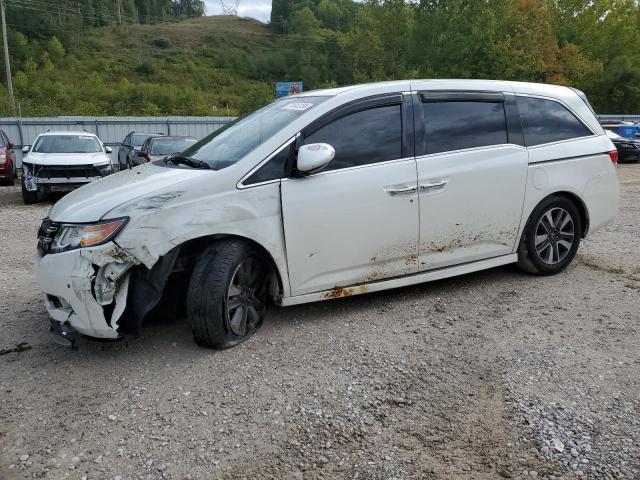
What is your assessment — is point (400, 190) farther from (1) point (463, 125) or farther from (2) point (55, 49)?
(2) point (55, 49)

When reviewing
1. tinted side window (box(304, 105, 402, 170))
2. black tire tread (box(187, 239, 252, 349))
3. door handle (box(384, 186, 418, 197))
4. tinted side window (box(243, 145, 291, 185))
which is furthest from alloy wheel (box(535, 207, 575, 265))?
black tire tread (box(187, 239, 252, 349))

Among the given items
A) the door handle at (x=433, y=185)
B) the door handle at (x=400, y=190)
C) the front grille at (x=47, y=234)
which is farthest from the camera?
the door handle at (x=433, y=185)

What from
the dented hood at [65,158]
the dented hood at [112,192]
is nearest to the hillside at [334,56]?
the dented hood at [65,158]

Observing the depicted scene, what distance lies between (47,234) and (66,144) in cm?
1012

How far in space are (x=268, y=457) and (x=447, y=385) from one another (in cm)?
121

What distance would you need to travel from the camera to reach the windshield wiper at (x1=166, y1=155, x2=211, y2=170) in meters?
4.02

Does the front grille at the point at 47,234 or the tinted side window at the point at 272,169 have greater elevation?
the tinted side window at the point at 272,169

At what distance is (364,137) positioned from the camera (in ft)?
13.9

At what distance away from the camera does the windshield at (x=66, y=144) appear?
12.5 meters

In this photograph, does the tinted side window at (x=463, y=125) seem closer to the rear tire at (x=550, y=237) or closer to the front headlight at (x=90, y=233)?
the rear tire at (x=550, y=237)

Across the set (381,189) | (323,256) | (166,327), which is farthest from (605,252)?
(166,327)

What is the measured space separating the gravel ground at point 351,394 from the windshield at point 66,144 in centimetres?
877

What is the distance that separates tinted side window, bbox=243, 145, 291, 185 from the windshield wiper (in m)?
0.39

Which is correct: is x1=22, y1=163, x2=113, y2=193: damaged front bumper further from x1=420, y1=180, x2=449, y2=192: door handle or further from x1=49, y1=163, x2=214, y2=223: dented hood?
x1=420, y1=180, x2=449, y2=192: door handle
